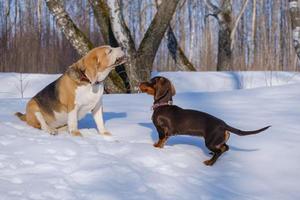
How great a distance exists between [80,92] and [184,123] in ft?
3.85

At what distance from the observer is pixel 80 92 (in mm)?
4977

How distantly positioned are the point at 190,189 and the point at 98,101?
1.90 m

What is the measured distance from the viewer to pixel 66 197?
3145 mm

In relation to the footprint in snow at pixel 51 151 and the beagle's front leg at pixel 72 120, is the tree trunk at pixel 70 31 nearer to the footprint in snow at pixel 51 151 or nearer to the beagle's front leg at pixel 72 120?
the beagle's front leg at pixel 72 120

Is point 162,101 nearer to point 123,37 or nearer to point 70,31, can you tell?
point 123,37

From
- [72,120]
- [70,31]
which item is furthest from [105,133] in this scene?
[70,31]

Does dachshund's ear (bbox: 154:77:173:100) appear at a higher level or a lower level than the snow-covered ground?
higher

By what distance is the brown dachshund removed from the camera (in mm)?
4188

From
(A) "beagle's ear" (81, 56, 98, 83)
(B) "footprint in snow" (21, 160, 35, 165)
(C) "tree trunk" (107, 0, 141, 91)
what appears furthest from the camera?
(C) "tree trunk" (107, 0, 141, 91)

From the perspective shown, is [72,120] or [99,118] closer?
[72,120]

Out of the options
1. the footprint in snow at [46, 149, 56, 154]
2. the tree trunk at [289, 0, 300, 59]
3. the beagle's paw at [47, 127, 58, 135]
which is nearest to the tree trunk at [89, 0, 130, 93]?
the tree trunk at [289, 0, 300, 59]

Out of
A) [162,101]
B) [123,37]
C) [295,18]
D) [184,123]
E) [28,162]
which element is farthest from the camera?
[123,37]

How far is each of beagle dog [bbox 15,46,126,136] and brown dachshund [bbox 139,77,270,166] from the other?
497 mm

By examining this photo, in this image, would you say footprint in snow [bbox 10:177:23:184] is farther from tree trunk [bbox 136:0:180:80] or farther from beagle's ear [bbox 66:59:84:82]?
tree trunk [bbox 136:0:180:80]
